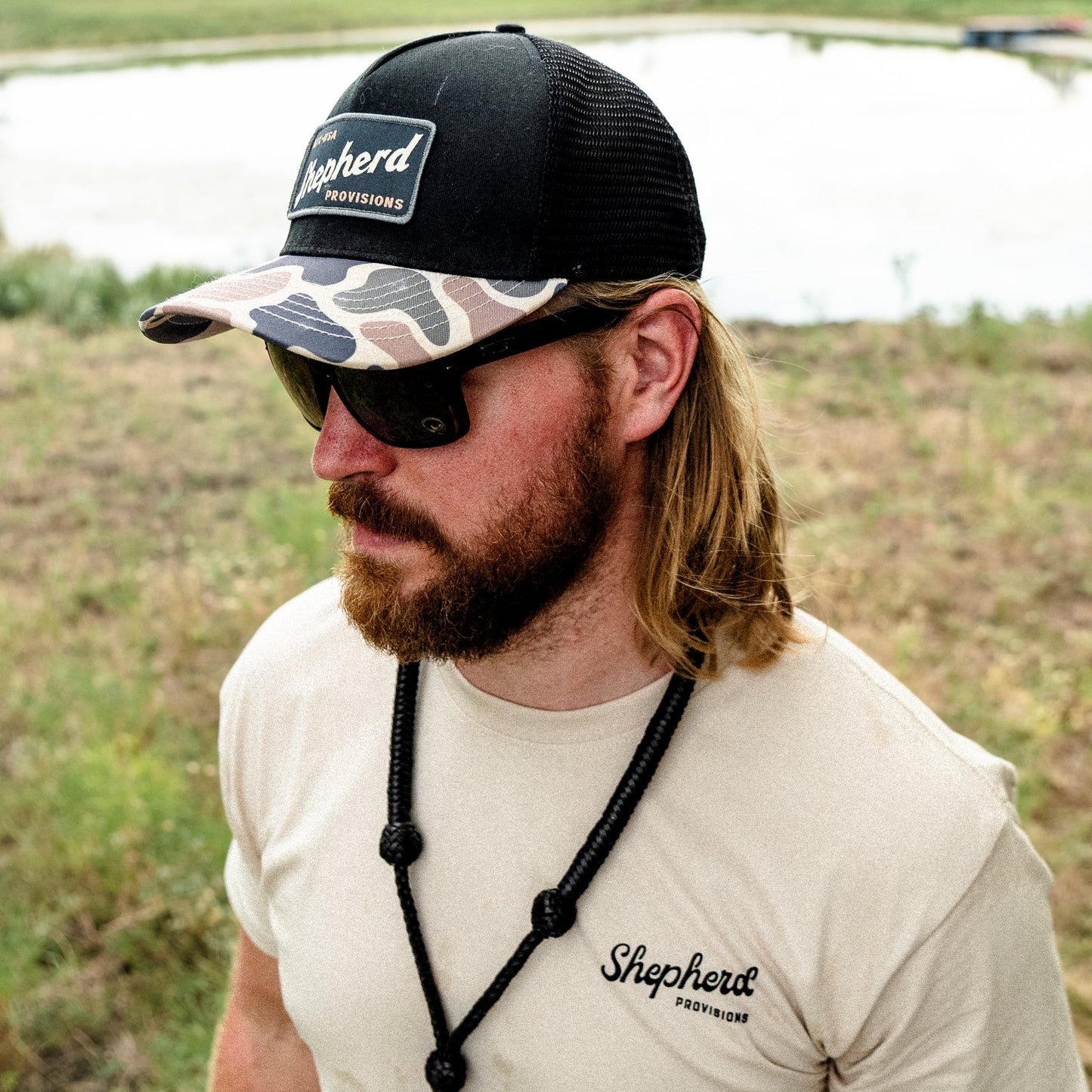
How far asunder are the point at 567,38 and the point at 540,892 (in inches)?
644

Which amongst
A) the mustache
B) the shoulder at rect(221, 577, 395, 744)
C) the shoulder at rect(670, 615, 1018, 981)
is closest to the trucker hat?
the mustache

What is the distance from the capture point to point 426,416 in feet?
4.85

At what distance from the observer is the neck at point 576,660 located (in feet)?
5.20

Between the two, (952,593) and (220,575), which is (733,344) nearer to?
(952,593)

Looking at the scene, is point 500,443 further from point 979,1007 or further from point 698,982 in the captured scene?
point 979,1007

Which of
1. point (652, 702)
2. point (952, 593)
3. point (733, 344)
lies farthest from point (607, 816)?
point (952, 593)

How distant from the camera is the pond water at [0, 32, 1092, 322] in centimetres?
980

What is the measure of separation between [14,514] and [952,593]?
16.1 ft

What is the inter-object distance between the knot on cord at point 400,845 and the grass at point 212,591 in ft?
2.54

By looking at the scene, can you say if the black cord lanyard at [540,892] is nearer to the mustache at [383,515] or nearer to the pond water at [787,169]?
the mustache at [383,515]

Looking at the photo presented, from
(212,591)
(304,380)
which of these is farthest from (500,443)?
(212,591)

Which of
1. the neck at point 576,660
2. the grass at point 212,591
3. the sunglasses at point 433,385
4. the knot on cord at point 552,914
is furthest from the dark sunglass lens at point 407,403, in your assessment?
the grass at point 212,591

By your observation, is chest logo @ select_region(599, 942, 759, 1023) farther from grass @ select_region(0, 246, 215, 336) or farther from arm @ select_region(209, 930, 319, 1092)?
grass @ select_region(0, 246, 215, 336)

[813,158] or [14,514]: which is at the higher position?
[813,158]
